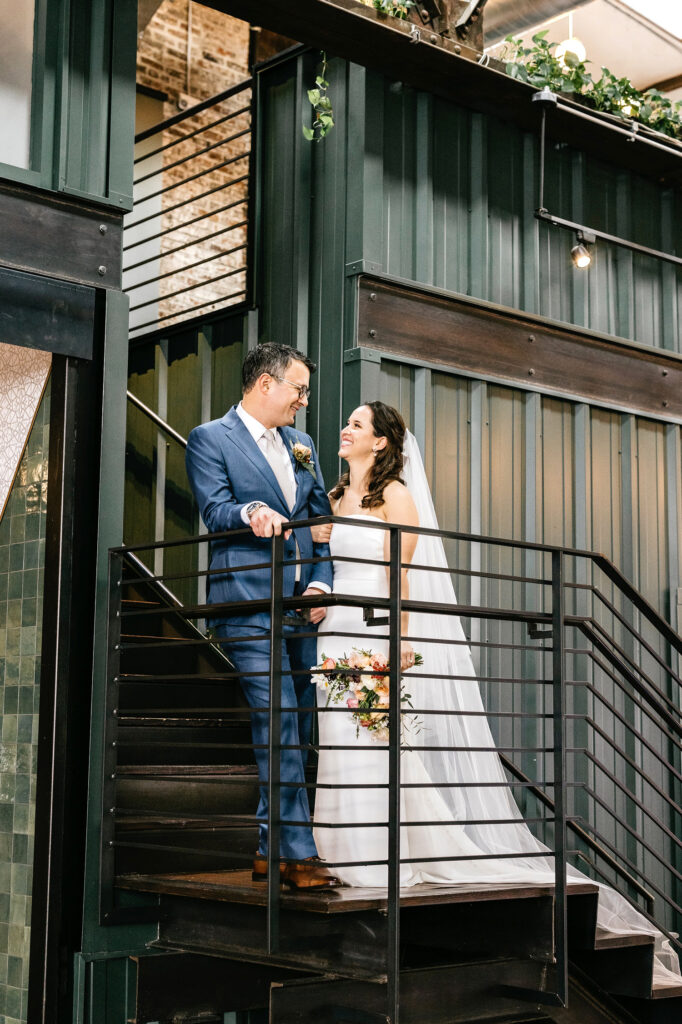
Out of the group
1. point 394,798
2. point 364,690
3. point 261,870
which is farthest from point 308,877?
point 364,690

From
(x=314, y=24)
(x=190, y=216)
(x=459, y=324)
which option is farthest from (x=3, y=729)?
(x=190, y=216)

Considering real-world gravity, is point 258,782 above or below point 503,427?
below

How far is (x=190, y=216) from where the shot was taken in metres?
10.8

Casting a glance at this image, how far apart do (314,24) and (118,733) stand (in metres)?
3.58

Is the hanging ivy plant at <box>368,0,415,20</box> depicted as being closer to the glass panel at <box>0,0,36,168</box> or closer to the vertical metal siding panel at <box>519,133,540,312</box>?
the vertical metal siding panel at <box>519,133,540,312</box>

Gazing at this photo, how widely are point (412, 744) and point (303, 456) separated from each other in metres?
1.28

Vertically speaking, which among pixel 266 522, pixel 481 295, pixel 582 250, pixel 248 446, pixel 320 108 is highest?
pixel 320 108

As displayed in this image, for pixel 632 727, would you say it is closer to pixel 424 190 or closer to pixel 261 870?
pixel 261 870

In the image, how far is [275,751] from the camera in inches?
181

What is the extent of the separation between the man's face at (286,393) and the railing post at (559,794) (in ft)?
4.13

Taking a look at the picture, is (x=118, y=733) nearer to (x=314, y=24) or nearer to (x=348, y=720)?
(x=348, y=720)

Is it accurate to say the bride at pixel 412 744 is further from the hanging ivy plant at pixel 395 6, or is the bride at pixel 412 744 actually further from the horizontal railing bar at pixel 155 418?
the hanging ivy plant at pixel 395 6

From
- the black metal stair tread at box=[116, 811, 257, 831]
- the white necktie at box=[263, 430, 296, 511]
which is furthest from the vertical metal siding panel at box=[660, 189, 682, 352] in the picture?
the black metal stair tread at box=[116, 811, 257, 831]

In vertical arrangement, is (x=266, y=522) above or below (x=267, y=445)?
below
